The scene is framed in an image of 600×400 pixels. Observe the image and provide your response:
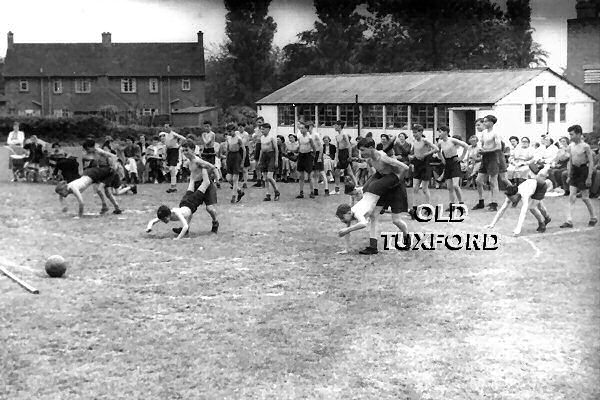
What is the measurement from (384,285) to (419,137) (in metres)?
7.42

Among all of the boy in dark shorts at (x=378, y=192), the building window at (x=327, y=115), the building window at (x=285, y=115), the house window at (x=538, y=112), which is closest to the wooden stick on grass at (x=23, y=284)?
the boy in dark shorts at (x=378, y=192)

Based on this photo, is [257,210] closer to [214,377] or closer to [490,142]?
[490,142]

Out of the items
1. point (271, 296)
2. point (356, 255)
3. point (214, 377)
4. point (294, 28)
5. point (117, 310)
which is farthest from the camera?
point (294, 28)

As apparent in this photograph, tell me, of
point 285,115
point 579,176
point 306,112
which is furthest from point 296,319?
point 306,112

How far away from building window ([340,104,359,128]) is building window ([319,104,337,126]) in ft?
1.22

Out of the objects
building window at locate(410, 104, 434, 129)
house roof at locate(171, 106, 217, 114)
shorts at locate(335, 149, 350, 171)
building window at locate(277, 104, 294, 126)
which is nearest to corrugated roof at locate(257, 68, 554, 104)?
building window at locate(277, 104, 294, 126)

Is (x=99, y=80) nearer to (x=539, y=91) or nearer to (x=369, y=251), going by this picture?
(x=539, y=91)

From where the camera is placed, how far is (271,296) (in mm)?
10344

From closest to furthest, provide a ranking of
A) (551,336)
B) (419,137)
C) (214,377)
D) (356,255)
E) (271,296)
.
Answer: (214,377) < (551,336) < (271,296) < (356,255) < (419,137)

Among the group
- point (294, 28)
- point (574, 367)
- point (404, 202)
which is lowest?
point (574, 367)

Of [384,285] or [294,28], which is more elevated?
[294,28]

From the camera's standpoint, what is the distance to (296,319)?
9156 mm

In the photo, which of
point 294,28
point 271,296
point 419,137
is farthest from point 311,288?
point 419,137

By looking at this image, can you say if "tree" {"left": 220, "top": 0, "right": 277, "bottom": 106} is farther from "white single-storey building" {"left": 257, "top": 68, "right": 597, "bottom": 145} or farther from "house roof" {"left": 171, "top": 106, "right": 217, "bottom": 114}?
"white single-storey building" {"left": 257, "top": 68, "right": 597, "bottom": 145}
